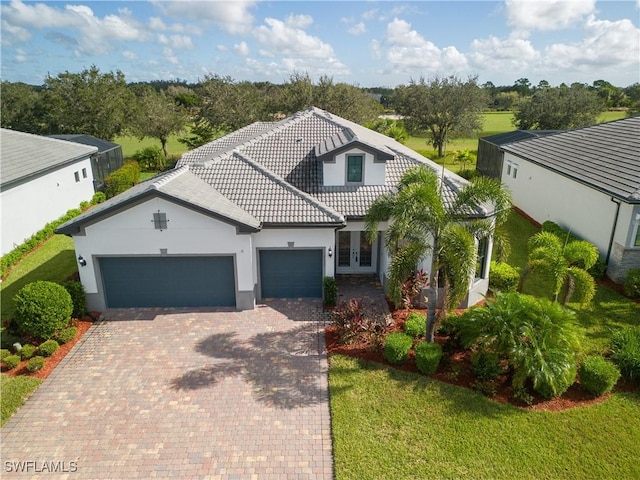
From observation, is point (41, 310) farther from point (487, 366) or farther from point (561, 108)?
point (561, 108)

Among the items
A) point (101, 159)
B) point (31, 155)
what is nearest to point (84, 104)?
point (101, 159)

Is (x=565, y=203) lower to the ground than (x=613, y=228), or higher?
higher

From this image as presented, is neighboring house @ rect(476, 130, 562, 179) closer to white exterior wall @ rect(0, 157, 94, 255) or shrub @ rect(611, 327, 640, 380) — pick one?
shrub @ rect(611, 327, 640, 380)

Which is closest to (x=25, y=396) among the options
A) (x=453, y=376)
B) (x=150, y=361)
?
(x=150, y=361)

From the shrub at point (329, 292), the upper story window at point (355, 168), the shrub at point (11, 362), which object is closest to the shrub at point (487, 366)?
the shrub at point (329, 292)

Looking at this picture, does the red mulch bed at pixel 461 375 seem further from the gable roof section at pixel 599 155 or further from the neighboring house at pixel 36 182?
the neighboring house at pixel 36 182

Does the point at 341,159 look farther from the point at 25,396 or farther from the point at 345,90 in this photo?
the point at 345,90

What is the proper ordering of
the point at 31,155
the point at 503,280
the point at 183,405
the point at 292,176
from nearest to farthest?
the point at 183,405, the point at 503,280, the point at 292,176, the point at 31,155
